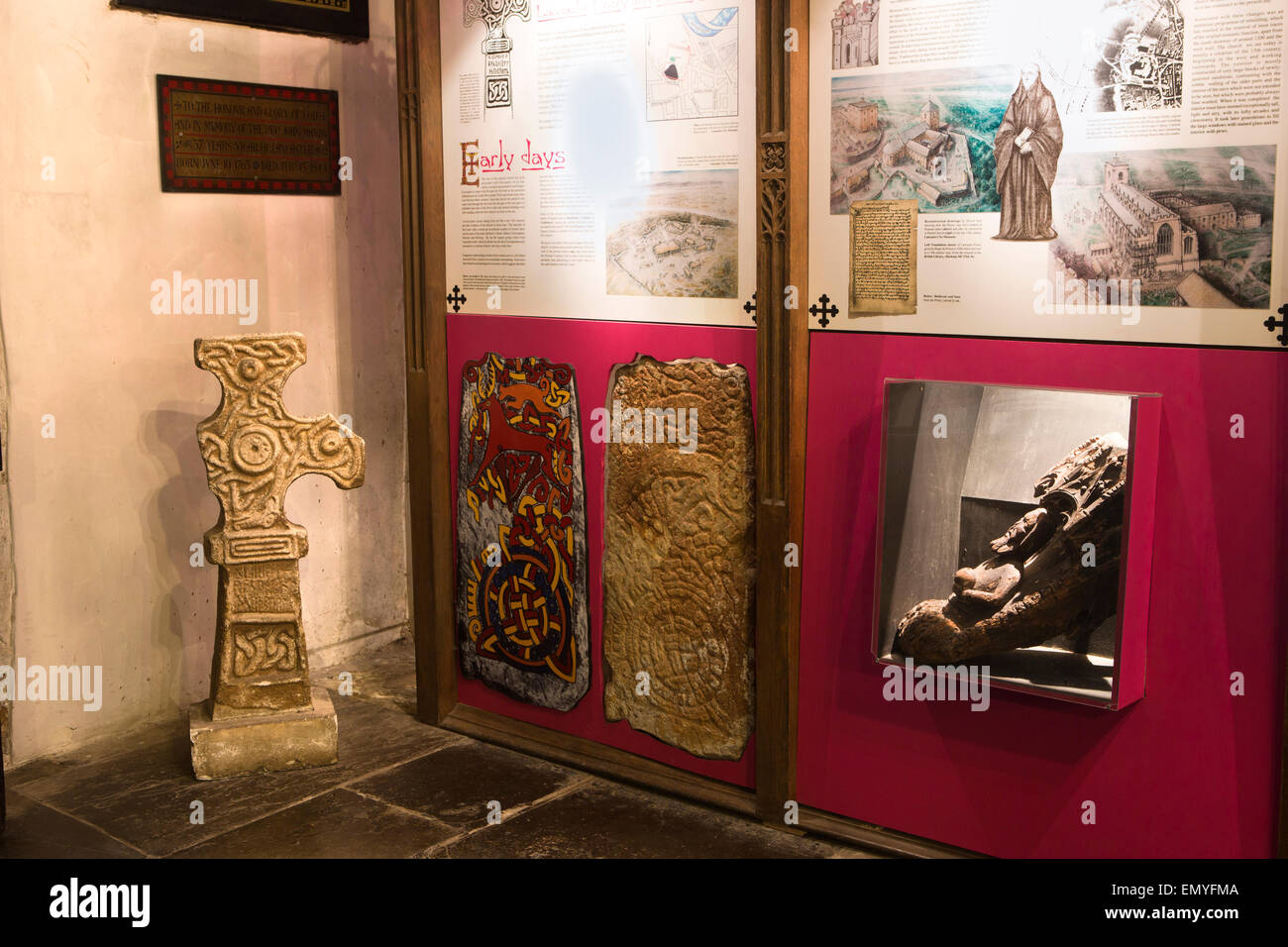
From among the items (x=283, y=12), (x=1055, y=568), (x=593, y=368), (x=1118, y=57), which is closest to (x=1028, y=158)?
(x=1118, y=57)

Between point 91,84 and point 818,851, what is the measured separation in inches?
150

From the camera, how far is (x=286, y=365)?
467 centimetres

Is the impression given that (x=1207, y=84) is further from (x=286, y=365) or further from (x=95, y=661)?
(x=95, y=661)

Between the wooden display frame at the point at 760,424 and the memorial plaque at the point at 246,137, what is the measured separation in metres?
0.84

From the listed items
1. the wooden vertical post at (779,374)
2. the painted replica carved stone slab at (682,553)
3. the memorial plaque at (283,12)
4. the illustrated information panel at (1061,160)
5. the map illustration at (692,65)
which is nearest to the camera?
the illustrated information panel at (1061,160)

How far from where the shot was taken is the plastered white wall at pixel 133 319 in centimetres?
479

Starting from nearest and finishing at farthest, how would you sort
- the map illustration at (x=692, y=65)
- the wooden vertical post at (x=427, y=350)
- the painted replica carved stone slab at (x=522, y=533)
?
1. the map illustration at (x=692, y=65)
2. the painted replica carved stone slab at (x=522, y=533)
3. the wooden vertical post at (x=427, y=350)

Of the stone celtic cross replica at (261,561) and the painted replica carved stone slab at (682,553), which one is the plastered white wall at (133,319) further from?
the painted replica carved stone slab at (682,553)

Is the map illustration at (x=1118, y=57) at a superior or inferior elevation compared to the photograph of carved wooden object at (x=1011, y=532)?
superior

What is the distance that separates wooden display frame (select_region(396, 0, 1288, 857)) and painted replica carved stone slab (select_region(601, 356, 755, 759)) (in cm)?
Answer: 12

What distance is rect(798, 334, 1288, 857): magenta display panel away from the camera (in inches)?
130

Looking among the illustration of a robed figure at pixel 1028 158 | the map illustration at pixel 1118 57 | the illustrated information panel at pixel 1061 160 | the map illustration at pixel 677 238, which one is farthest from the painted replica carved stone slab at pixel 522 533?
the map illustration at pixel 1118 57

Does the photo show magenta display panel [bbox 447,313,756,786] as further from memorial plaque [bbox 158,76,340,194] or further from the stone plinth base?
memorial plaque [bbox 158,76,340,194]

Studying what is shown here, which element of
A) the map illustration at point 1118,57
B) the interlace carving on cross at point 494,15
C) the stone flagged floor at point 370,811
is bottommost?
the stone flagged floor at point 370,811
